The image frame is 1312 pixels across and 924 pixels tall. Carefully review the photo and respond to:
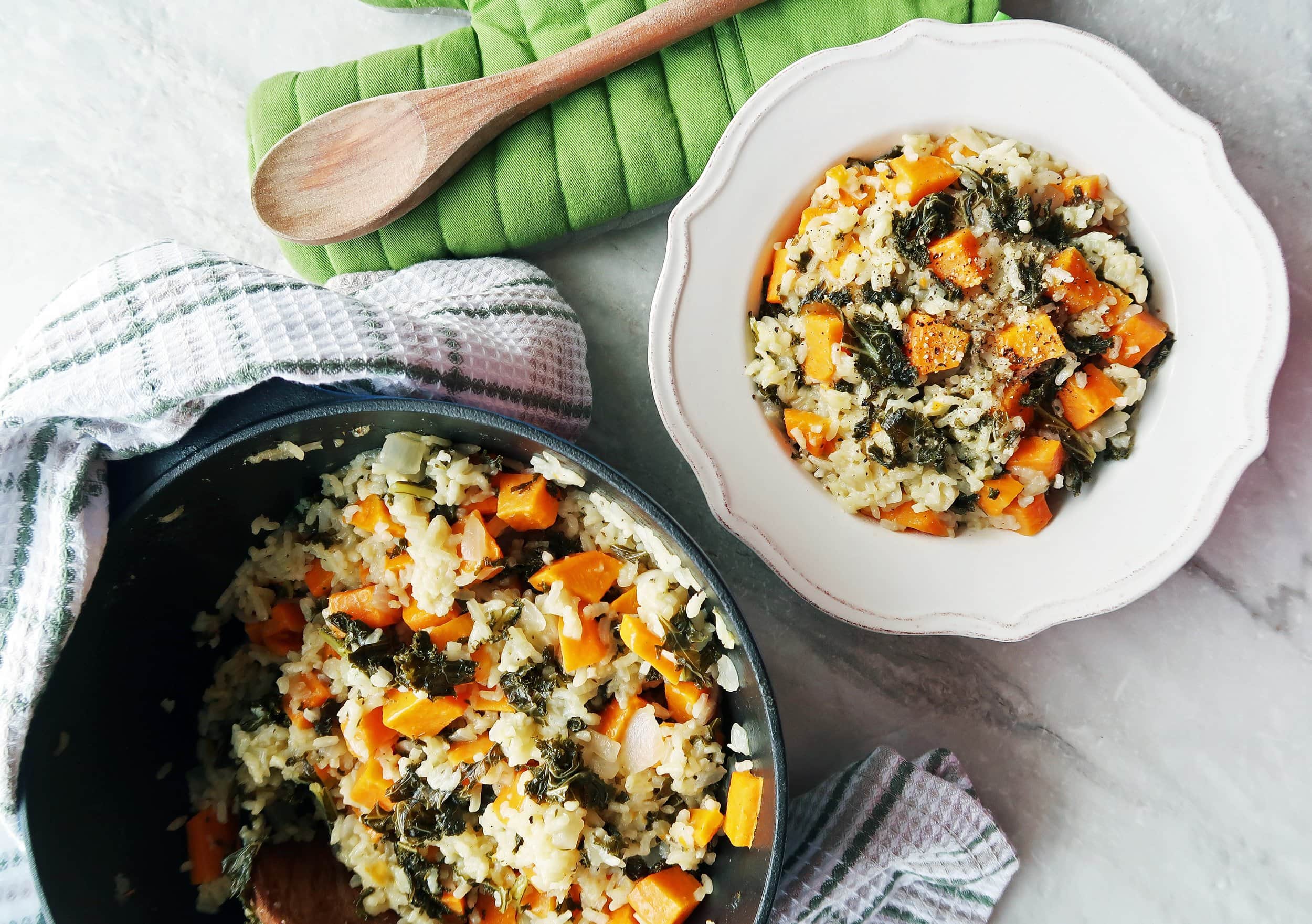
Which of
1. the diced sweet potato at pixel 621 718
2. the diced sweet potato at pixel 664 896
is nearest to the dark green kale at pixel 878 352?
the diced sweet potato at pixel 621 718

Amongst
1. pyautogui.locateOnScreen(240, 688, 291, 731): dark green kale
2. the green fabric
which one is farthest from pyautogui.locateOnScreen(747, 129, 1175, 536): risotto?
pyautogui.locateOnScreen(240, 688, 291, 731): dark green kale

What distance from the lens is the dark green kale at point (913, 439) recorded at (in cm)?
166

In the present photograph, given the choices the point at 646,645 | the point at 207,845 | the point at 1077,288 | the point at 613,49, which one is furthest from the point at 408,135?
the point at 207,845

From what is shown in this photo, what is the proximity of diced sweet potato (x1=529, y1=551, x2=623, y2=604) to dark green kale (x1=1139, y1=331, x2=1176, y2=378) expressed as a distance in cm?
111

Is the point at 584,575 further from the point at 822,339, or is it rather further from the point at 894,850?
the point at 894,850

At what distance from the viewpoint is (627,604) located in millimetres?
1604

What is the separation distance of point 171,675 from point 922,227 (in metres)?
1.73

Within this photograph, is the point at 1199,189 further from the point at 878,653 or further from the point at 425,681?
the point at 425,681

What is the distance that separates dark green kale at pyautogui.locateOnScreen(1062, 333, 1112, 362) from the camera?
1636 millimetres

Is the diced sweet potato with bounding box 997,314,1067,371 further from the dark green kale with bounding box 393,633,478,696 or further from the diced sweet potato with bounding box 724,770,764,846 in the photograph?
the dark green kale with bounding box 393,633,478,696

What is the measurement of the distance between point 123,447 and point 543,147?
3.45 feet

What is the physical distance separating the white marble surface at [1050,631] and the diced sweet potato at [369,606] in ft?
2.01

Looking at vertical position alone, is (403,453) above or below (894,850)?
above

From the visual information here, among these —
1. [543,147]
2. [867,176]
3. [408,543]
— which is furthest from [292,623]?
[867,176]
